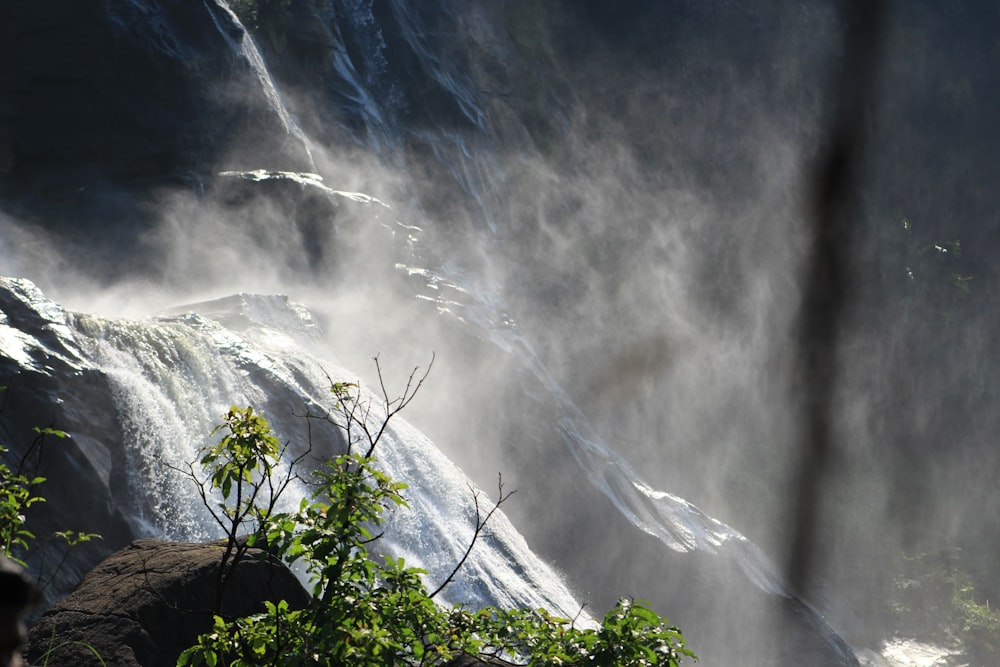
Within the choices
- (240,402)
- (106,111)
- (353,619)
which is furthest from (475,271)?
(353,619)

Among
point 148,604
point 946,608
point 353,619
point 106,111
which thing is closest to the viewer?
point 353,619

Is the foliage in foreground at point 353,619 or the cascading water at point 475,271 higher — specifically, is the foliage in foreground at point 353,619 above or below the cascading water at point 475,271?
below

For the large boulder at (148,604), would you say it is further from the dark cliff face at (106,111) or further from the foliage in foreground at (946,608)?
the foliage in foreground at (946,608)

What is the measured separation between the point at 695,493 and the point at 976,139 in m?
26.7

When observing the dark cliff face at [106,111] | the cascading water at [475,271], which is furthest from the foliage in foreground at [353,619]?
the dark cliff face at [106,111]

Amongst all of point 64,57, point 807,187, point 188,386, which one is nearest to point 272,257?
point 64,57

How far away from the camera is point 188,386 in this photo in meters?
11.2

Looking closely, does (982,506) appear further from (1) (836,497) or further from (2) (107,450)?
(2) (107,450)

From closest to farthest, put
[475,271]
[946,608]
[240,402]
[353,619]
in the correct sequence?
[353,619] → [240,402] → [475,271] → [946,608]

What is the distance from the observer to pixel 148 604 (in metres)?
5.41

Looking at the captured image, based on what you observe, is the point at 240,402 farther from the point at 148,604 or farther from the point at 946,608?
the point at 946,608

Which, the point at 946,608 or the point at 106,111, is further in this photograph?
the point at 946,608

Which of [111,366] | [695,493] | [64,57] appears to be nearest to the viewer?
[111,366]

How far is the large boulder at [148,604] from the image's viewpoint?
201 inches
